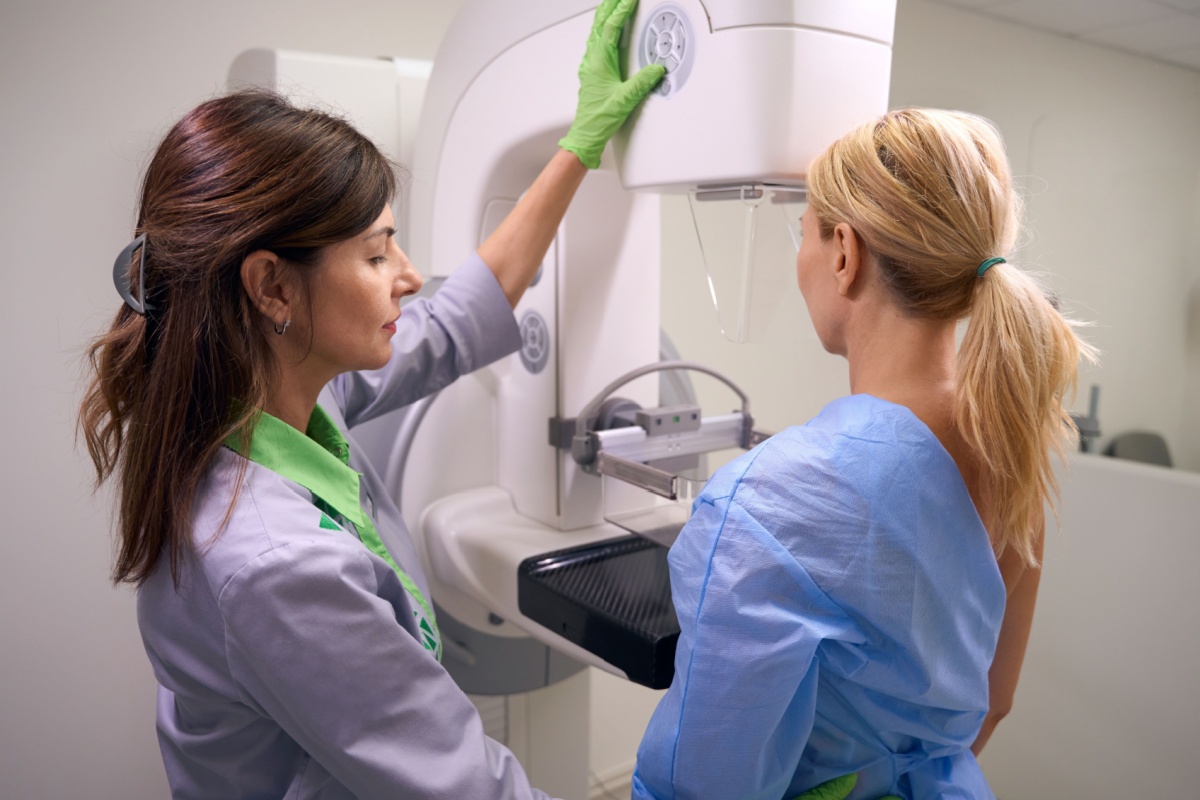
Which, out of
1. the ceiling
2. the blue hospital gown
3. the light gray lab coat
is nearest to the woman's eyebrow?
the light gray lab coat

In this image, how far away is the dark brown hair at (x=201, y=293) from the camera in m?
0.78

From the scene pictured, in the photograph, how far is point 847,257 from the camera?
872 mm

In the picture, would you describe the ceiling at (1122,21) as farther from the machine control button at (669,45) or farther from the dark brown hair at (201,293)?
the dark brown hair at (201,293)

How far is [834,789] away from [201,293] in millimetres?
775

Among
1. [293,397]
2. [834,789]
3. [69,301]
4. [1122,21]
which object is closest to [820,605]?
[834,789]

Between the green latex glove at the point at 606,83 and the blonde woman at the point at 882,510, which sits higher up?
the green latex glove at the point at 606,83

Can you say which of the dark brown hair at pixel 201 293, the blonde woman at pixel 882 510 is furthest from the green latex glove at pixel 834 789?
the dark brown hair at pixel 201 293

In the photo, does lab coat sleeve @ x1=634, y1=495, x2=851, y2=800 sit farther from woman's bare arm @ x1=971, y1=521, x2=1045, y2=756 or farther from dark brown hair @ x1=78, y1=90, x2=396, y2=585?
dark brown hair @ x1=78, y1=90, x2=396, y2=585

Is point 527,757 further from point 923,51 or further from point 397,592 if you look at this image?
point 923,51

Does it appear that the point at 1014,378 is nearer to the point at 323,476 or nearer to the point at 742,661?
the point at 742,661

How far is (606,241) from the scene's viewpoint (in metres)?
1.33

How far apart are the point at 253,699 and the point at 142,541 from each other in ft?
0.57

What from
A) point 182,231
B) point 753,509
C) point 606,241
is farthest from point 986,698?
point 182,231

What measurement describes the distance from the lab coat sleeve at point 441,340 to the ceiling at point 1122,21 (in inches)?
63.5
